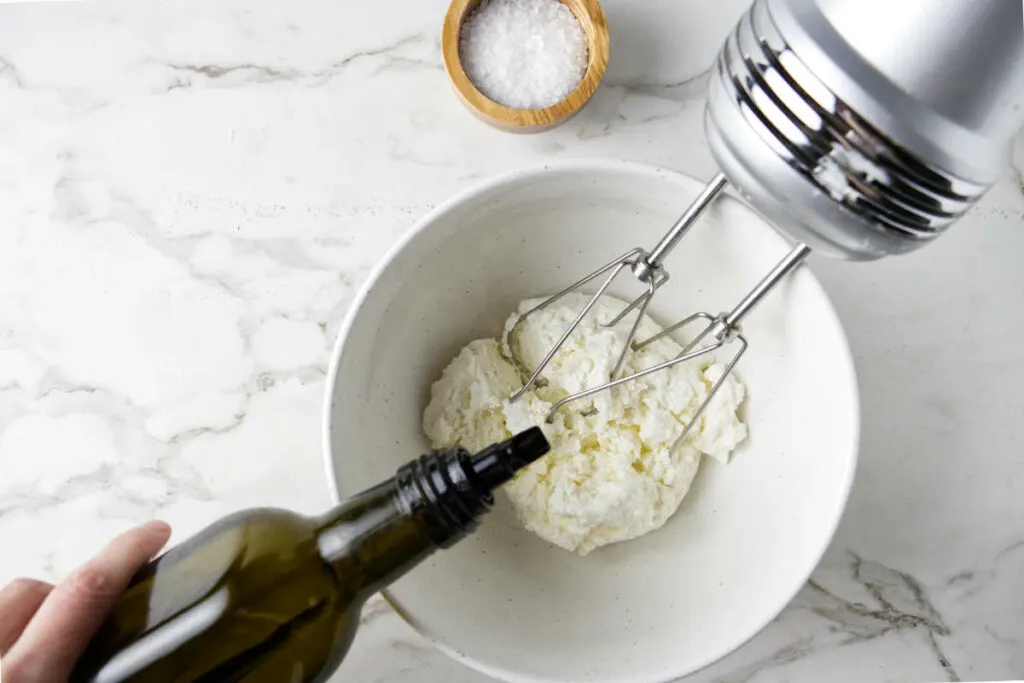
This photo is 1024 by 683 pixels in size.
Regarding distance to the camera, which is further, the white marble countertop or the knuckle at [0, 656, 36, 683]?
the white marble countertop

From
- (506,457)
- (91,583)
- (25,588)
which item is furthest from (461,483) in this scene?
(25,588)

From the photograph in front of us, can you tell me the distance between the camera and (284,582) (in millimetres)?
444

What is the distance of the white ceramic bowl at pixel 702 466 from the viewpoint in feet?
1.76

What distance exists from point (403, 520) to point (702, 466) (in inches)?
11.6

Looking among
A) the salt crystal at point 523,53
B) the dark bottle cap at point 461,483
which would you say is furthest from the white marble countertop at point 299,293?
the dark bottle cap at point 461,483

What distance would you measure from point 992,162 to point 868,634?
0.40m

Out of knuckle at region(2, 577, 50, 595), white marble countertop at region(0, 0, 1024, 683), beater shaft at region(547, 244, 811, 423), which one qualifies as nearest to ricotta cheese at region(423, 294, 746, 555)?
beater shaft at region(547, 244, 811, 423)

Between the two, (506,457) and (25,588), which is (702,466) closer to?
(506,457)

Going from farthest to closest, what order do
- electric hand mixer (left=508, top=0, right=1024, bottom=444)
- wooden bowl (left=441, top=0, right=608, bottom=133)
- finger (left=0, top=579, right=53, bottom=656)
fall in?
wooden bowl (left=441, top=0, right=608, bottom=133) → finger (left=0, top=579, right=53, bottom=656) → electric hand mixer (left=508, top=0, right=1024, bottom=444)

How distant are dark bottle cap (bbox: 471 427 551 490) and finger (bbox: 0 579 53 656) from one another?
32 centimetres

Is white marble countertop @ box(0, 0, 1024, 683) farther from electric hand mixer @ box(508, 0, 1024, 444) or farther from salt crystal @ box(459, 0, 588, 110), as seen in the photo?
electric hand mixer @ box(508, 0, 1024, 444)

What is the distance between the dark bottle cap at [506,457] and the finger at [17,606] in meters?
0.32

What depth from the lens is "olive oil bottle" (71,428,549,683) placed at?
1.35 ft

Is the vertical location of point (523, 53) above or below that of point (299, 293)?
above
